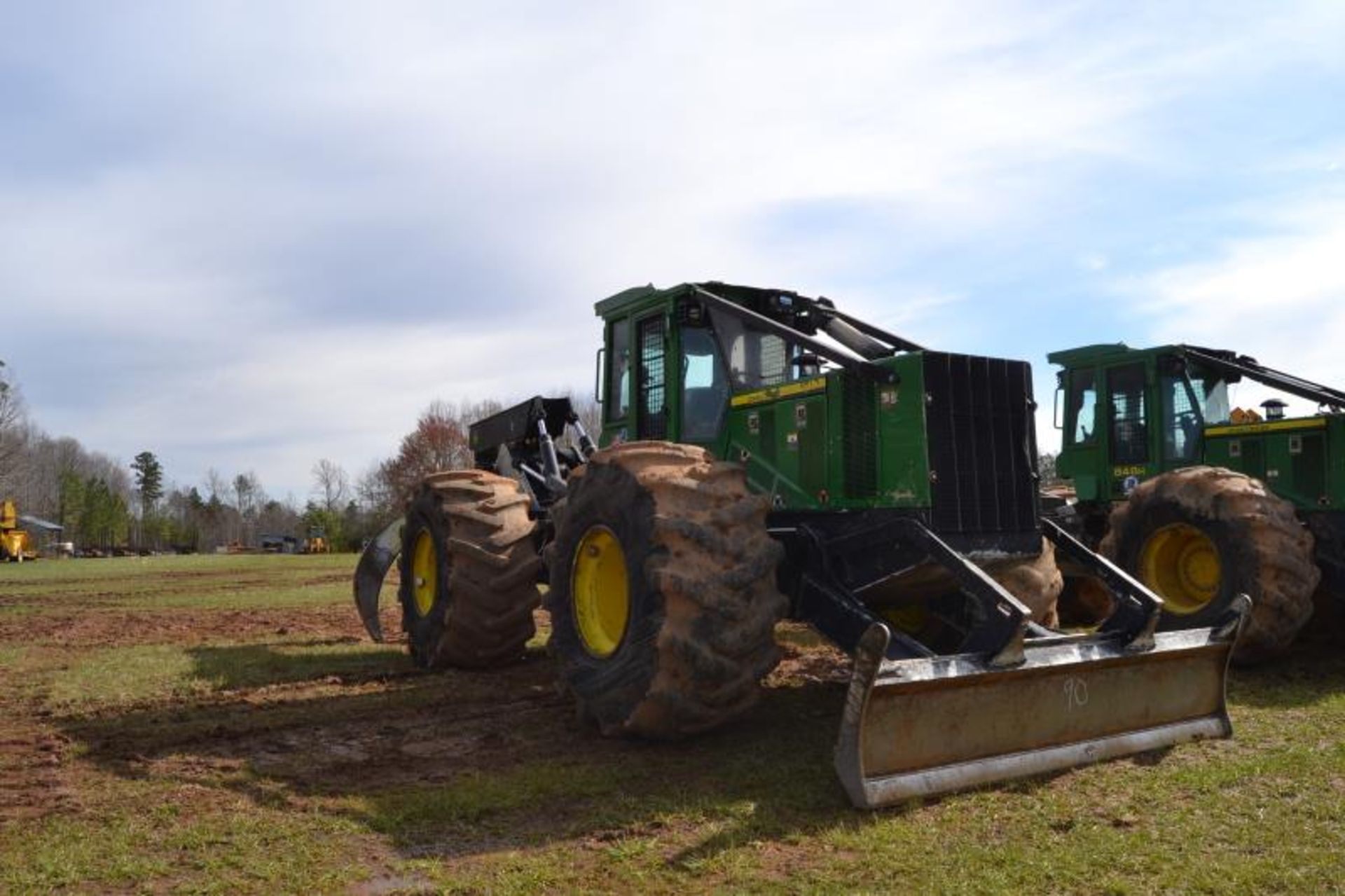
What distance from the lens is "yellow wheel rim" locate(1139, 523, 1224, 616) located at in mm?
9844

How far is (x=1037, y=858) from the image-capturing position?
15.3 feet

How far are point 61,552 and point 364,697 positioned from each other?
73010 mm

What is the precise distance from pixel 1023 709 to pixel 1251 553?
4.29 m

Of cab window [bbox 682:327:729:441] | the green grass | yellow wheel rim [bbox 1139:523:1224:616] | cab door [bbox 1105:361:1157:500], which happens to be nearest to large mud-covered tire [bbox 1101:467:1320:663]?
yellow wheel rim [bbox 1139:523:1224:616]

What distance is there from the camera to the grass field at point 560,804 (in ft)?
14.8

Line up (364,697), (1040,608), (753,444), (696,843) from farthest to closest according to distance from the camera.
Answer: (364,697) → (753,444) → (1040,608) → (696,843)

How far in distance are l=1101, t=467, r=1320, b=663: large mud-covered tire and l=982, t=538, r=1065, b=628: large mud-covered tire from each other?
2.06 meters

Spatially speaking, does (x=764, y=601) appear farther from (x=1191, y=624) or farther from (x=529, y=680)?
(x=1191, y=624)

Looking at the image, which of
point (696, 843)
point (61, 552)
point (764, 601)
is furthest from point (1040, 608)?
point (61, 552)

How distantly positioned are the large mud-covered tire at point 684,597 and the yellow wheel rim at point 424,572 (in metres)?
3.82

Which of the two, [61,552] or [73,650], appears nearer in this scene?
[73,650]

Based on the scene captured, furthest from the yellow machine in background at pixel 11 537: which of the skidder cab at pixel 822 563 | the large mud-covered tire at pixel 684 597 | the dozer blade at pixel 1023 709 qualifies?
the dozer blade at pixel 1023 709

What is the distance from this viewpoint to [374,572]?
36.1ft

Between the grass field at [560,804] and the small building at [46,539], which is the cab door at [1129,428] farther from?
the small building at [46,539]
